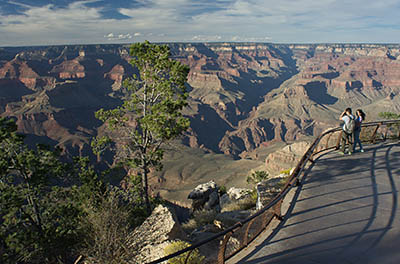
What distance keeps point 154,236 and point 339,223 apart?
5705 millimetres

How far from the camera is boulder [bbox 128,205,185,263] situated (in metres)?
7.25

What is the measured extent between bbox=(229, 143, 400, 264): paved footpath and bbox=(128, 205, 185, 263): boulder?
3.22 metres

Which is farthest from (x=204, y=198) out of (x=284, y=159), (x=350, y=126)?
(x=284, y=159)

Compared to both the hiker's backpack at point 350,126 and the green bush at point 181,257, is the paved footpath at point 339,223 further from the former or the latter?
the hiker's backpack at point 350,126

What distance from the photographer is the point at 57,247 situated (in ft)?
47.8

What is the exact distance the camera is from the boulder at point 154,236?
7255 mm

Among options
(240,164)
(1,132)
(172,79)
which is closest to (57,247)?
(1,132)

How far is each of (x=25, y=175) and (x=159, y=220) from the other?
10.3 meters

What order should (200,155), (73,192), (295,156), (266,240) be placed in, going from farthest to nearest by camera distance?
(200,155) < (295,156) < (73,192) < (266,240)

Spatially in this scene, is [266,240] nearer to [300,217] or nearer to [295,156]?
[300,217]

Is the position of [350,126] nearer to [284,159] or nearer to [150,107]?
[150,107]

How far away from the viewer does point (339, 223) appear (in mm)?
5809

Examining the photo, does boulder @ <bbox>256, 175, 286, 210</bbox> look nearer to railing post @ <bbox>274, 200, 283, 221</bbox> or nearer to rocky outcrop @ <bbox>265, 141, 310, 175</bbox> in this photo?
railing post @ <bbox>274, 200, 283, 221</bbox>

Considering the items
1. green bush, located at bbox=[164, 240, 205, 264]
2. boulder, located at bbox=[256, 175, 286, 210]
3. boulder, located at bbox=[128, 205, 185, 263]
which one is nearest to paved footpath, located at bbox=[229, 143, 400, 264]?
green bush, located at bbox=[164, 240, 205, 264]
